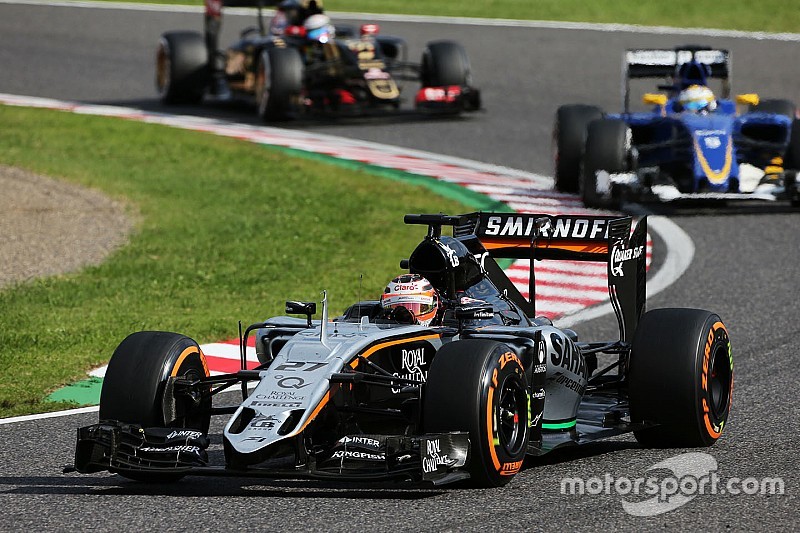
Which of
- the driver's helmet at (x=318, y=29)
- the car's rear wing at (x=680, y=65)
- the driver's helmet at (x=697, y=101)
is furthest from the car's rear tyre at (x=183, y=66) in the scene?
the driver's helmet at (x=697, y=101)

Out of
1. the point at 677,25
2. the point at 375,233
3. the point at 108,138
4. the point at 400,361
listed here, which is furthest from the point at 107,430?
the point at 677,25

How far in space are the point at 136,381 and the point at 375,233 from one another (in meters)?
8.72

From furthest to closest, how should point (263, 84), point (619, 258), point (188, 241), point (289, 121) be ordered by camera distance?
point (289, 121) → point (263, 84) → point (188, 241) → point (619, 258)

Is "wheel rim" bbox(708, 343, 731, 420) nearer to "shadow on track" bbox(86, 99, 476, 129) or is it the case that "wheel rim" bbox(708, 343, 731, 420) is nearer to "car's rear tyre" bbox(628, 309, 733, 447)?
"car's rear tyre" bbox(628, 309, 733, 447)

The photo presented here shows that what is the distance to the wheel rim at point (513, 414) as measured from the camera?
7730 millimetres

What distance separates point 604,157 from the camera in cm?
1730

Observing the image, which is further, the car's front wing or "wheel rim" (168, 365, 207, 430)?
"wheel rim" (168, 365, 207, 430)

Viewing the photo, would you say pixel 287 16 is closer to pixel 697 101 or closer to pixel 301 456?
pixel 697 101

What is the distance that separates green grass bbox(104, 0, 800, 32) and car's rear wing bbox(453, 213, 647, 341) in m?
22.7

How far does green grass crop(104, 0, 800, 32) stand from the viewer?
3194cm

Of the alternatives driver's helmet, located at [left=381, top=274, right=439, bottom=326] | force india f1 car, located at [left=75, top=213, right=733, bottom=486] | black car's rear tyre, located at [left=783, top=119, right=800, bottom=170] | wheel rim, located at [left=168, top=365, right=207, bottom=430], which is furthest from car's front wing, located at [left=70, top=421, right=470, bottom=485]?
black car's rear tyre, located at [left=783, top=119, right=800, bottom=170]

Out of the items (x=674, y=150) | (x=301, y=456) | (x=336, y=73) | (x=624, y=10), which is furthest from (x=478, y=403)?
(x=624, y=10)

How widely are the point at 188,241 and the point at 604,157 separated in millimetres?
4607

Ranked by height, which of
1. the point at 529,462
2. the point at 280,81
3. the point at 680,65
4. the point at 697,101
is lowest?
the point at 529,462
